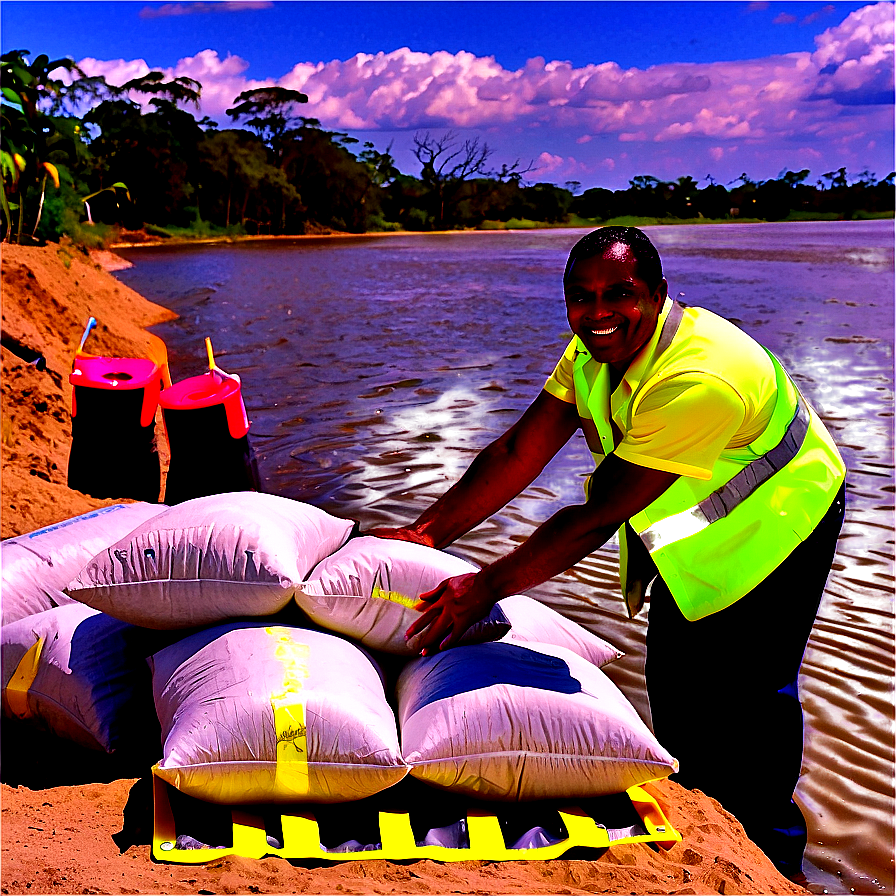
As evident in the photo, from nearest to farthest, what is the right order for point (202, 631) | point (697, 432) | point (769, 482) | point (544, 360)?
point (697, 432)
point (769, 482)
point (202, 631)
point (544, 360)

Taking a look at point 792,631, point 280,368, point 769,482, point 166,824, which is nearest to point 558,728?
point 792,631

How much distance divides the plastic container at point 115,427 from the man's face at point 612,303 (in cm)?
234

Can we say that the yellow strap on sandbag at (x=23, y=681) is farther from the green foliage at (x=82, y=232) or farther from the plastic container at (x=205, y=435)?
the green foliage at (x=82, y=232)

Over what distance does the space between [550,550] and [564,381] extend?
0.60 m

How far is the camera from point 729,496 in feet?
7.20

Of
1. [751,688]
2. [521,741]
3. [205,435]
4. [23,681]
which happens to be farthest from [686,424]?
[205,435]

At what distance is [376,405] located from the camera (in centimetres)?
793

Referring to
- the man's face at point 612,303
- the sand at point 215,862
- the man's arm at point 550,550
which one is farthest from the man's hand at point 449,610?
the man's face at point 612,303

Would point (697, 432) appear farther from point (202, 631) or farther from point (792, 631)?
point (202, 631)

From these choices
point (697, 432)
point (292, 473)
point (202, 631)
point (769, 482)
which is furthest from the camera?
point (292, 473)

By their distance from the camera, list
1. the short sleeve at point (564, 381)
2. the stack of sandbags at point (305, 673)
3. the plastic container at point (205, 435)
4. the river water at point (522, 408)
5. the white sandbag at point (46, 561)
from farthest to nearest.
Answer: the plastic container at point (205, 435)
the river water at point (522, 408)
the white sandbag at point (46, 561)
the short sleeve at point (564, 381)
the stack of sandbags at point (305, 673)

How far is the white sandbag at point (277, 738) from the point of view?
2.13 meters

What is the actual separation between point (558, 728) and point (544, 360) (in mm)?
8190

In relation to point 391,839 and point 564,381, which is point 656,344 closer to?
point 564,381
